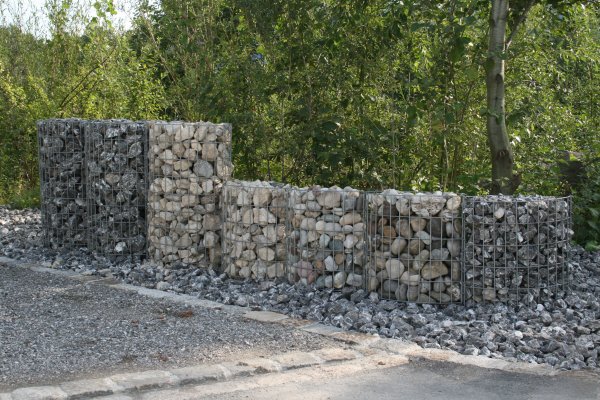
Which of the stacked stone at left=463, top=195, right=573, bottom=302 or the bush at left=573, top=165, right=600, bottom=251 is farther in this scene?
the bush at left=573, top=165, right=600, bottom=251

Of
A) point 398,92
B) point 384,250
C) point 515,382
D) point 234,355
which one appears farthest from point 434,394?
point 398,92

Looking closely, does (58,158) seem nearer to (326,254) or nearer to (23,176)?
(326,254)

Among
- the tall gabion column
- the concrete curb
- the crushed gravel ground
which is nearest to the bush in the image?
the concrete curb

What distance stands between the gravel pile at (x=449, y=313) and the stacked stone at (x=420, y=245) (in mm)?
127

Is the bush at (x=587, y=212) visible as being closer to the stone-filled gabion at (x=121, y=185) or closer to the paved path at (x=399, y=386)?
the paved path at (x=399, y=386)

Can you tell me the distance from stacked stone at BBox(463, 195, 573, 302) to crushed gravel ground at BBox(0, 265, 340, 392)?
1410 mm

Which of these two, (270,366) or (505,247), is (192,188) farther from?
(270,366)

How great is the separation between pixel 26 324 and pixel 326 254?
2.34m

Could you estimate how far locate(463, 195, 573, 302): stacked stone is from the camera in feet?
21.1

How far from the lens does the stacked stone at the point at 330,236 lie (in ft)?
22.5

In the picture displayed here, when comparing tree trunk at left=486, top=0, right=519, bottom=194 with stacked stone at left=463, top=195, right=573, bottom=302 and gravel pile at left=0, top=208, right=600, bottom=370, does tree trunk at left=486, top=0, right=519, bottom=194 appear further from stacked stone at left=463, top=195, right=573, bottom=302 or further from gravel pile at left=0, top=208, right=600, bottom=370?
stacked stone at left=463, top=195, right=573, bottom=302

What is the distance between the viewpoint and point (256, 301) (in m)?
6.83

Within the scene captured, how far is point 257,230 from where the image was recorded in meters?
7.40

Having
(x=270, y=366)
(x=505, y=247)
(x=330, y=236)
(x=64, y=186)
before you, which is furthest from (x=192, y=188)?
(x=270, y=366)
